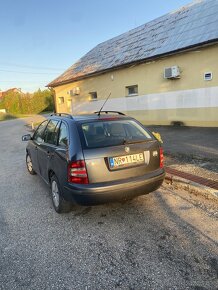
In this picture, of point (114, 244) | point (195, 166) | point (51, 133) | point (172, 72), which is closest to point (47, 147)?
point (51, 133)

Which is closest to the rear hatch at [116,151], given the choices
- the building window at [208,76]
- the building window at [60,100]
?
the building window at [208,76]

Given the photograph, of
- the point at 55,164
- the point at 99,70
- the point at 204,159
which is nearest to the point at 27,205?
the point at 55,164

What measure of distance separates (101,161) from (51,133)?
1.58 meters

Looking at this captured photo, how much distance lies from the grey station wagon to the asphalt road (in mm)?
407

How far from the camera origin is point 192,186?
15.0 ft

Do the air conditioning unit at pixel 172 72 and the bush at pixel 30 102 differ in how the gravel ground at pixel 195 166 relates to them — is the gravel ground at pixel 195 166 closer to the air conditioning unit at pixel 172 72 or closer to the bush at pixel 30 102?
the air conditioning unit at pixel 172 72

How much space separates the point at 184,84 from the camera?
1176 cm

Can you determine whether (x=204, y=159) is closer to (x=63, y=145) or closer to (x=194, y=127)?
(x=63, y=145)

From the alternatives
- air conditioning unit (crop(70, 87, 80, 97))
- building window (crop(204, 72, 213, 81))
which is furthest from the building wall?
air conditioning unit (crop(70, 87, 80, 97))

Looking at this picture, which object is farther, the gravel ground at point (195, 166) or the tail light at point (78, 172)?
the gravel ground at point (195, 166)

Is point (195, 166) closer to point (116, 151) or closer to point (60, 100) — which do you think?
point (116, 151)

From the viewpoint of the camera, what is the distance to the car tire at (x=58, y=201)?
3930 mm

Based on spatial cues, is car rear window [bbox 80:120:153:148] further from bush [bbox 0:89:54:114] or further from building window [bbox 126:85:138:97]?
bush [bbox 0:89:54:114]

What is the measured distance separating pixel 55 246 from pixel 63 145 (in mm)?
1443
